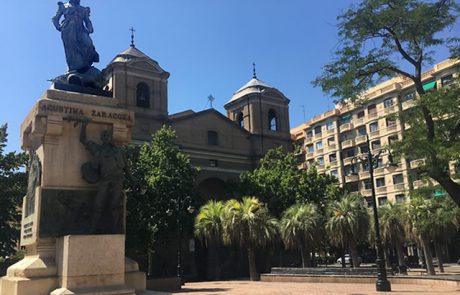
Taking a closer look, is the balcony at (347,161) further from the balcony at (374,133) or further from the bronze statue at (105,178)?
the bronze statue at (105,178)

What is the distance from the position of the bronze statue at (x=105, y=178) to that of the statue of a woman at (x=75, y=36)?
6.22 feet

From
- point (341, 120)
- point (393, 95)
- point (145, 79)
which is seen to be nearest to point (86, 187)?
point (145, 79)

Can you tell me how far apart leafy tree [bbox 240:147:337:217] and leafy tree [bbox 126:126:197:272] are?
27.2 ft

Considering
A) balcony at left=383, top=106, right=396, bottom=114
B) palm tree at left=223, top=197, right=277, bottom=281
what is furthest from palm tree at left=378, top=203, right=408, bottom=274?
balcony at left=383, top=106, right=396, bottom=114

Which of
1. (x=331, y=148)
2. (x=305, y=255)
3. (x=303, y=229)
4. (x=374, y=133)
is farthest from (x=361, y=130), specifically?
(x=303, y=229)

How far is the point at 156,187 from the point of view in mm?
32531

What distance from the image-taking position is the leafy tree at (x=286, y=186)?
40.8m

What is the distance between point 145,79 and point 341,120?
37908mm

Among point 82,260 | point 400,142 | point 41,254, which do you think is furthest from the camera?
point 400,142

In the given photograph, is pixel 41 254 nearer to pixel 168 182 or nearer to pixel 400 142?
pixel 400 142

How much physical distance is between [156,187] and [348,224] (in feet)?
42.5

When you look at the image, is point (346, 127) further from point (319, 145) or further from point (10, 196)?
point (10, 196)

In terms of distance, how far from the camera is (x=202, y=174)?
156 feet

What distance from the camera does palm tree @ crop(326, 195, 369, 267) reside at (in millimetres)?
29031
